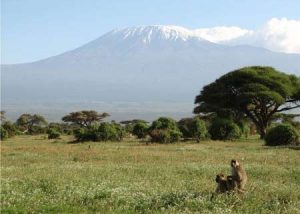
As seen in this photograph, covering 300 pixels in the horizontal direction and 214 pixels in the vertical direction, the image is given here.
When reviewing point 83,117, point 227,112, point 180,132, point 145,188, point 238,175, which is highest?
point 83,117

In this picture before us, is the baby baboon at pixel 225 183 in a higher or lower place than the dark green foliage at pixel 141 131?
lower

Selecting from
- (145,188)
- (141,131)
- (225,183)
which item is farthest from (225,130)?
(225,183)

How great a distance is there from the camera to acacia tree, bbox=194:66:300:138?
60.9m

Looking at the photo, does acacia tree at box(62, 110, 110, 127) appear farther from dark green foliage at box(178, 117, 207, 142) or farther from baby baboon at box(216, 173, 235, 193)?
baby baboon at box(216, 173, 235, 193)

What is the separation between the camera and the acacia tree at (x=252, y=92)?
6091 cm

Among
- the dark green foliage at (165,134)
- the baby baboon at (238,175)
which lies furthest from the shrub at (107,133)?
the baby baboon at (238,175)

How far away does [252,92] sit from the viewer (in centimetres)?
5956

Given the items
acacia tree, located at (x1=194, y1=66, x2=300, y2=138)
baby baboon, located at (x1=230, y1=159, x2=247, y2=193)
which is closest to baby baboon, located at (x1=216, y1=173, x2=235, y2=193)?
baby baboon, located at (x1=230, y1=159, x2=247, y2=193)

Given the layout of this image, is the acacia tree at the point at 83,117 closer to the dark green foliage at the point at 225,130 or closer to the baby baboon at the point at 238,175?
the dark green foliage at the point at 225,130

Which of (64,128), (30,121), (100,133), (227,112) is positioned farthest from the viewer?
(30,121)

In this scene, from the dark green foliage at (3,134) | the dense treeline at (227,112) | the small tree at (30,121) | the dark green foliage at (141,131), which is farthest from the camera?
the small tree at (30,121)

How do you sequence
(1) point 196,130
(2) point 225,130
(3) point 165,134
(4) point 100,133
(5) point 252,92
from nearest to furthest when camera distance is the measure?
(3) point 165,134 < (4) point 100,133 < (1) point 196,130 < (2) point 225,130 < (5) point 252,92

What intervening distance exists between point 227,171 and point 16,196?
10.9 m

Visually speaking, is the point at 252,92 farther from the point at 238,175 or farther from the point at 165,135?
the point at 238,175
